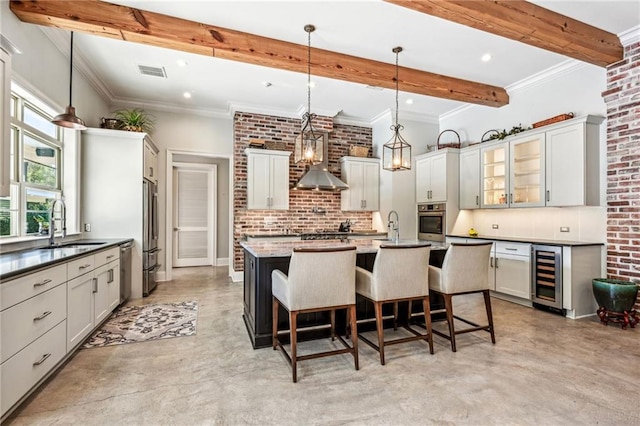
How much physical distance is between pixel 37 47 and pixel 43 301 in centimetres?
260

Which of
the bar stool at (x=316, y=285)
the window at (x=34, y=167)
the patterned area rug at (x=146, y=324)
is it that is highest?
the window at (x=34, y=167)

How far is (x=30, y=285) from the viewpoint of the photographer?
199 cm

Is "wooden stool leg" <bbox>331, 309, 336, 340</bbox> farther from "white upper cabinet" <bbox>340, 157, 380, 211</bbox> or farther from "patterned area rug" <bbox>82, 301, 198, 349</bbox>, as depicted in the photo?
"white upper cabinet" <bbox>340, 157, 380, 211</bbox>

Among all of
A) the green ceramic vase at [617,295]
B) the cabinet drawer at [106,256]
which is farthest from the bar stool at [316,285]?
the green ceramic vase at [617,295]

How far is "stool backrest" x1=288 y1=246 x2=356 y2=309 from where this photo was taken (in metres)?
2.30

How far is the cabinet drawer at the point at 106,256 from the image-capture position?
10.4 ft

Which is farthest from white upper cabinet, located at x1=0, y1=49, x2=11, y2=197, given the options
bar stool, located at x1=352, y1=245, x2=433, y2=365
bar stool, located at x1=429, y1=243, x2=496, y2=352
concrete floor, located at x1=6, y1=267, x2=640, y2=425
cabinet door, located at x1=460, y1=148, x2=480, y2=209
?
cabinet door, located at x1=460, y1=148, x2=480, y2=209

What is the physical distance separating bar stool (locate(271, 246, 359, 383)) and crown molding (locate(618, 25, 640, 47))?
3985 millimetres

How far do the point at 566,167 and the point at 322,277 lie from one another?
11.6 ft

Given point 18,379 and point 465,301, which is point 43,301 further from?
point 465,301

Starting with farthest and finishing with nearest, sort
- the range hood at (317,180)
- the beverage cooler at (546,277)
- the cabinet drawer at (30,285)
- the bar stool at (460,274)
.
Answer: the range hood at (317,180) < the beverage cooler at (546,277) < the bar stool at (460,274) < the cabinet drawer at (30,285)

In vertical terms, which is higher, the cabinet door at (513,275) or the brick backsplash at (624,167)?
the brick backsplash at (624,167)

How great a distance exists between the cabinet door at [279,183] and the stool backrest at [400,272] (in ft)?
10.9

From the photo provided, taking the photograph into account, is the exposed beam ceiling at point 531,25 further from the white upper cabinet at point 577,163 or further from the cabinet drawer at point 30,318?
the cabinet drawer at point 30,318
